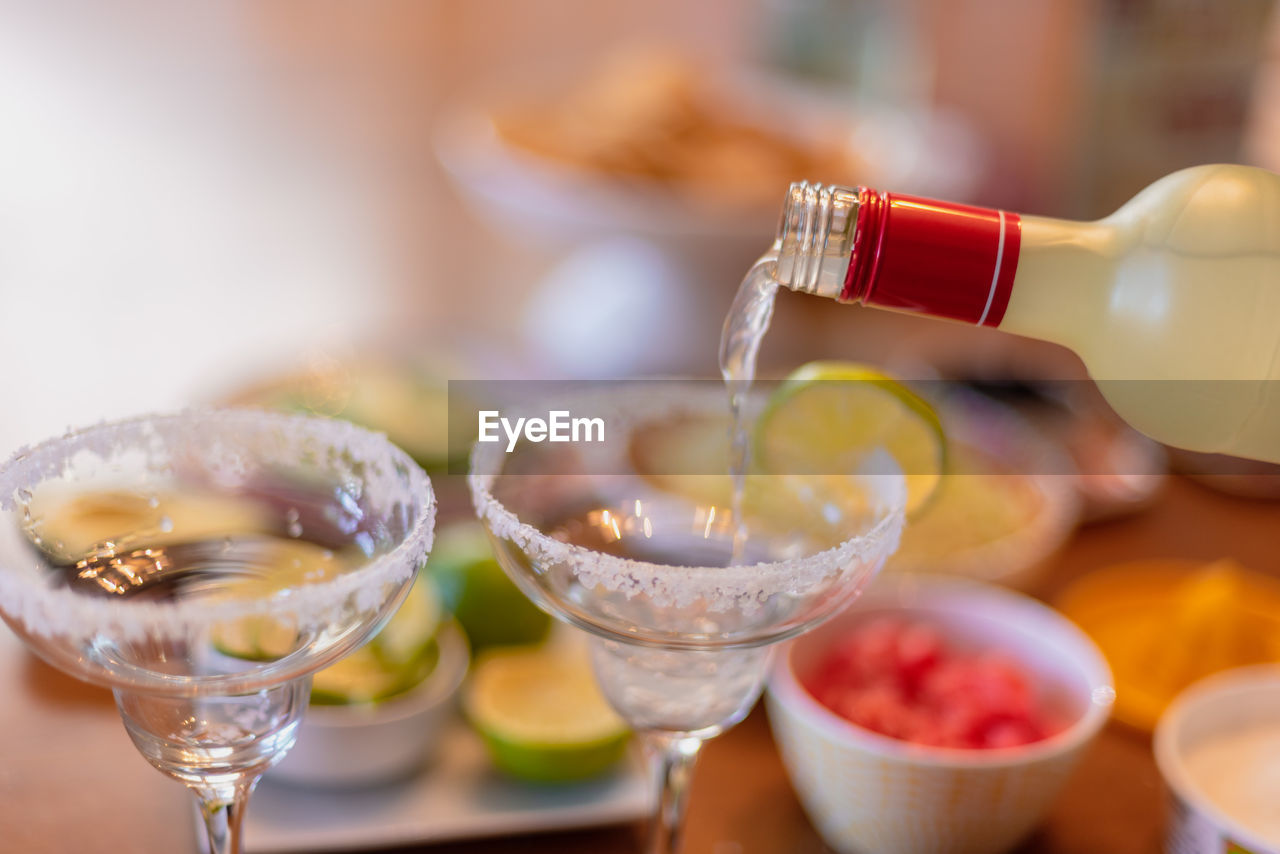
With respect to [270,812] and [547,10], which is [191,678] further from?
[547,10]

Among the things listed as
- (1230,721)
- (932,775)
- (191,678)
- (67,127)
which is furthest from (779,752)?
(67,127)

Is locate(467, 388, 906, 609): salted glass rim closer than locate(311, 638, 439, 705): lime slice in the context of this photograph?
Yes

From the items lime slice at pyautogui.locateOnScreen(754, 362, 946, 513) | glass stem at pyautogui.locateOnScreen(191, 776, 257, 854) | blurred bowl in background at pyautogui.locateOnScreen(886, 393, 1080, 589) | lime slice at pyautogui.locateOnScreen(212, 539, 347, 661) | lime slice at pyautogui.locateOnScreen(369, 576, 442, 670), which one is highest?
lime slice at pyautogui.locateOnScreen(754, 362, 946, 513)

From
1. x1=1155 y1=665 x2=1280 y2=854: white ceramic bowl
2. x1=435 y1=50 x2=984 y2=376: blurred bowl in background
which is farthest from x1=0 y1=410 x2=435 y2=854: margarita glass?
x1=435 y1=50 x2=984 y2=376: blurred bowl in background

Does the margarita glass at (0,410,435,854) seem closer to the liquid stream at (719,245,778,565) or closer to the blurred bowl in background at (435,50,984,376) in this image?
the liquid stream at (719,245,778,565)

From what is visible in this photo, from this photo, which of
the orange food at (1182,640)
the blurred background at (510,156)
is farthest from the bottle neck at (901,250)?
the blurred background at (510,156)

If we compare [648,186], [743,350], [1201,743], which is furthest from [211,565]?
[648,186]

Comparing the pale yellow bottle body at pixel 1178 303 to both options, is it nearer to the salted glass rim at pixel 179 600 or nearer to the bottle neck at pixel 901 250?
the bottle neck at pixel 901 250

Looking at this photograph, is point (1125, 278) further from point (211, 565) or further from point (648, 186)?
point (648, 186)
